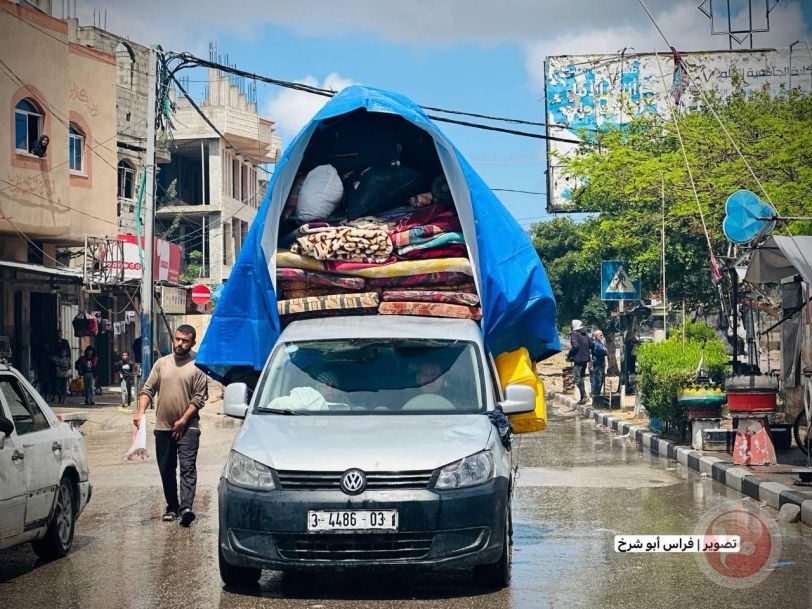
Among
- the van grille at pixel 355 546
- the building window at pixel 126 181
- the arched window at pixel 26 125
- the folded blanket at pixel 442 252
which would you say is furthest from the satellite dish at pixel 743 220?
the building window at pixel 126 181

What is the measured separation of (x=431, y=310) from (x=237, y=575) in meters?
2.63

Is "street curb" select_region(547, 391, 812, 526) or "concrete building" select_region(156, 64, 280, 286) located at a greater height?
"concrete building" select_region(156, 64, 280, 286)

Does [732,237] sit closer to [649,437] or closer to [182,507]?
[649,437]

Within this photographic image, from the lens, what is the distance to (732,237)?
47.1 feet

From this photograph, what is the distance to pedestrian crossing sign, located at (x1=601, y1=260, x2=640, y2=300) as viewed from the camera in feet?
85.9

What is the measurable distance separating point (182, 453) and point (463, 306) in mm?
3050

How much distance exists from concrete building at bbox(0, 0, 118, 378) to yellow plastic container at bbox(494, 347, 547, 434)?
16.9 m

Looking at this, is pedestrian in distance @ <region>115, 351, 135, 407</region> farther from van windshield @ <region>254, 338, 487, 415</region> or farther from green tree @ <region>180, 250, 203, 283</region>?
green tree @ <region>180, 250, 203, 283</region>

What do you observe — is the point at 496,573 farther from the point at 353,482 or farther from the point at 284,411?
the point at 284,411

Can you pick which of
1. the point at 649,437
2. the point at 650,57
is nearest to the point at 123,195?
the point at 650,57

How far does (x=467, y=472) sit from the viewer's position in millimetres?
7012

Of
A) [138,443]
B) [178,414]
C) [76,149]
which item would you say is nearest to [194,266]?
[76,149]

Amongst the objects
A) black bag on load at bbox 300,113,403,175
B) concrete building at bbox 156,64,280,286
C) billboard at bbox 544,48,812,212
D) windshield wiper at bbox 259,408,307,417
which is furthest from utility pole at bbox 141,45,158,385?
concrete building at bbox 156,64,280,286

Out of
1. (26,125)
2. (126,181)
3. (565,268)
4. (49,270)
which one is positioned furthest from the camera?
(565,268)
